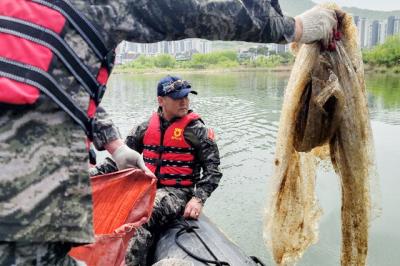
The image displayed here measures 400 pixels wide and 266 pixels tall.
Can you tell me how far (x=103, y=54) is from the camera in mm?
1553

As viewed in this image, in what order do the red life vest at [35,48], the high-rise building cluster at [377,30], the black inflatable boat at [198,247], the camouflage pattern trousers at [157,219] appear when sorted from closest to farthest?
the red life vest at [35,48] → the black inflatable boat at [198,247] → the camouflage pattern trousers at [157,219] → the high-rise building cluster at [377,30]

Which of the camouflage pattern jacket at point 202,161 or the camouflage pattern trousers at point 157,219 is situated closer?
the camouflage pattern trousers at point 157,219

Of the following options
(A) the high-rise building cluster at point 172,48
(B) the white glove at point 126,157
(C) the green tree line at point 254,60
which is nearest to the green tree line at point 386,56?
(C) the green tree line at point 254,60

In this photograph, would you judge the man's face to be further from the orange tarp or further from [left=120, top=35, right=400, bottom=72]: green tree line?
[left=120, top=35, right=400, bottom=72]: green tree line

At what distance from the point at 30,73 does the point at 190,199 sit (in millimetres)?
3671

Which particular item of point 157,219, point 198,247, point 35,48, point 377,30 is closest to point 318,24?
point 35,48

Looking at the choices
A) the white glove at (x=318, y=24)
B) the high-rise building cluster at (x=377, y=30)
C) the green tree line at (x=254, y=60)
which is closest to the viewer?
the white glove at (x=318, y=24)

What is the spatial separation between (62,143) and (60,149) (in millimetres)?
21

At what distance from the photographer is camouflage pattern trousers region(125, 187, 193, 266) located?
4.16 m

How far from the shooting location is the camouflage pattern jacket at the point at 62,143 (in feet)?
4.52

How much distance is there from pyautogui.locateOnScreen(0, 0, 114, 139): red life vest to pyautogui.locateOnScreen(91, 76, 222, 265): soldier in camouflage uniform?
3280 millimetres

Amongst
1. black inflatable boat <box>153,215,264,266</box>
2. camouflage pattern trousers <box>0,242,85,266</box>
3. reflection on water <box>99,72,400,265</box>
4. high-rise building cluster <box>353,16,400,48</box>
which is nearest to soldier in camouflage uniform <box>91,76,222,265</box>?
black inflatable boat <box>153,215,264,266</box>

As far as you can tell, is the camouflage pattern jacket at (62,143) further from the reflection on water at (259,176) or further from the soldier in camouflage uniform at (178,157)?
the soldier in camouflage uniform at (178,157)

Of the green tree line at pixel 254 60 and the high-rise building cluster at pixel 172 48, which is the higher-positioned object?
the high-rise building cluster at pixel 172 48
